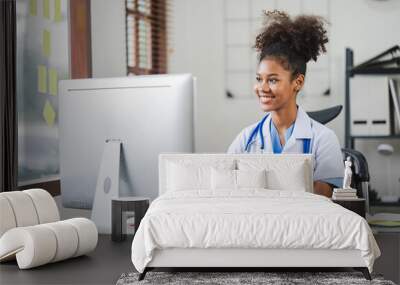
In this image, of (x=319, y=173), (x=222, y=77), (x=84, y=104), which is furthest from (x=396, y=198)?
(x=84, y=104)

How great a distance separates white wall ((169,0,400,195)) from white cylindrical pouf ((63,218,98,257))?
2.14 meters

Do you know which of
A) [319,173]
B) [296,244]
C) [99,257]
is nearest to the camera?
[296,244]

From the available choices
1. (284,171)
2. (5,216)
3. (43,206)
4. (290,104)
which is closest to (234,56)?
(290,104)

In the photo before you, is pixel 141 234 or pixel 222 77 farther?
pixel 222 77

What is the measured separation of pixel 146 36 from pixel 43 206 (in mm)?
2377

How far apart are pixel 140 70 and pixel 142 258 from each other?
9.91 feet

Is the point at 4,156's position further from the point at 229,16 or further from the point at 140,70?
the point at 229,16

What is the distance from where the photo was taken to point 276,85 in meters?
5.57

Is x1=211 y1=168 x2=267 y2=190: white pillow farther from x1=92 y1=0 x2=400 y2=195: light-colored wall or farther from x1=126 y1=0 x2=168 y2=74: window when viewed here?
x1=126 y1=0 x2=168 y2=74: window

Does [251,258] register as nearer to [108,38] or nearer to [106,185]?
[106,185]

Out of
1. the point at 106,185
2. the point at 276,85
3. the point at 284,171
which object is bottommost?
the point at 106,185

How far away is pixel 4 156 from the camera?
4.91 meters

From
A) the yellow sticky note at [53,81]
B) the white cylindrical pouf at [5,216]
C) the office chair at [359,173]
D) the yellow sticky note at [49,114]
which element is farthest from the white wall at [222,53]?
the white cylindrical pouf at [5,216]

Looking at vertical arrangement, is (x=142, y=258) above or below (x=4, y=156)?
below
